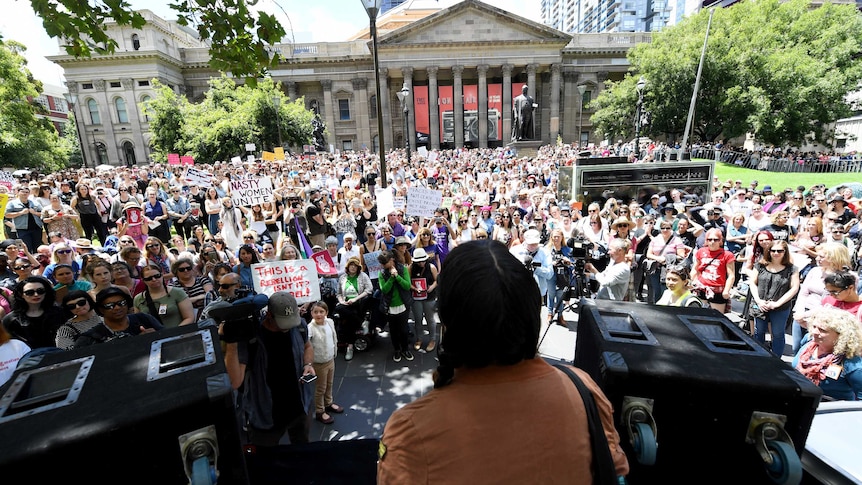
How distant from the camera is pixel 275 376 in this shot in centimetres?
361

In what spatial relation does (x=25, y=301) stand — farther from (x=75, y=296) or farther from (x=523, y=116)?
(x=523, y=116)

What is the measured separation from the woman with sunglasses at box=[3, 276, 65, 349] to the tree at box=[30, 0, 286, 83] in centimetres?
243

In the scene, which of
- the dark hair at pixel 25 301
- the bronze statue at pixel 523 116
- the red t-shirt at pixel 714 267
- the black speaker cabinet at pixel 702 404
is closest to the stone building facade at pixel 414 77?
the bronze statue at pixel 523 116

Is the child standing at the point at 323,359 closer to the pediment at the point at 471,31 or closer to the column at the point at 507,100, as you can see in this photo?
the column at the point at 507,100

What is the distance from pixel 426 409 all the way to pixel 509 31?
51834 millimetres

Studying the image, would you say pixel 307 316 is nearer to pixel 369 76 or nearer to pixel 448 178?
pixel 448 178

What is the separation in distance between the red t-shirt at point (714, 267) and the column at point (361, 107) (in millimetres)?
48691

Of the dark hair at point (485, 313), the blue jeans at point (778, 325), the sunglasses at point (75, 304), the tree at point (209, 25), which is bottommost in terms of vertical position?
the blue jeans at point (778, 325)

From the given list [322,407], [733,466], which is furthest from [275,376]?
[733,466]

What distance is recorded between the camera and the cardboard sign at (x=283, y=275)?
194 inches

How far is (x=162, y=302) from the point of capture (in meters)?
4.36

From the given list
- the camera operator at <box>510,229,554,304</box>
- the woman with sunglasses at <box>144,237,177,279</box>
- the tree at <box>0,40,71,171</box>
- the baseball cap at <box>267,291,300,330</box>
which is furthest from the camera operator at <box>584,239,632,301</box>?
the tree at <box>0,40,71,171</box>

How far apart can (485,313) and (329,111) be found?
2110 inches

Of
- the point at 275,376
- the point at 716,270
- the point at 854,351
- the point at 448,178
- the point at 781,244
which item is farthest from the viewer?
the point at 448,178
